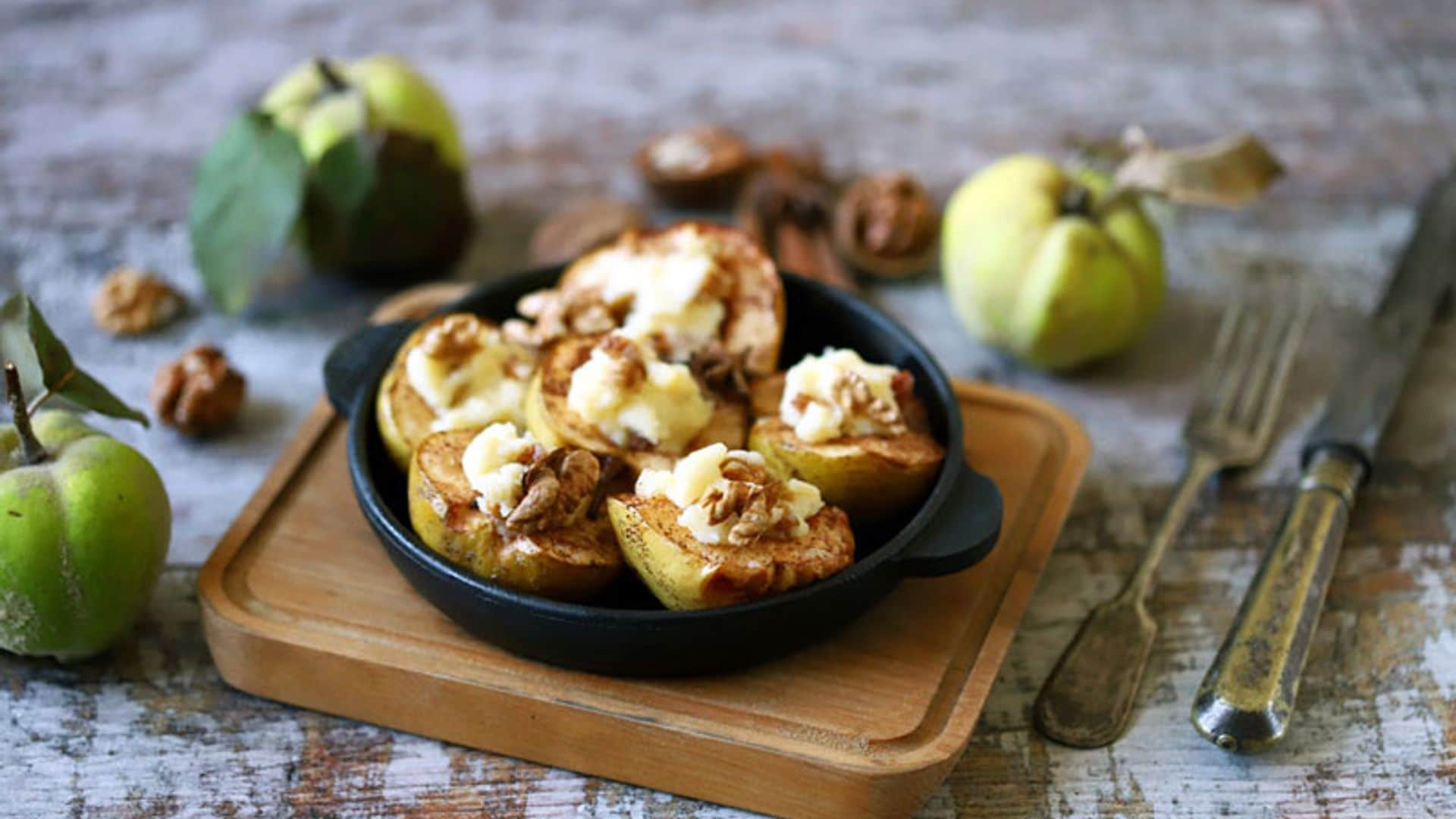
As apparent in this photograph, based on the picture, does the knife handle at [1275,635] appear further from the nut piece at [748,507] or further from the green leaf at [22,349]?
the green leaf at [22,349]

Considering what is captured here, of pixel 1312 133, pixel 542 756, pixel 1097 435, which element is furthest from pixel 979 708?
pixel 1312 133

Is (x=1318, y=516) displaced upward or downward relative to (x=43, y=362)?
downward

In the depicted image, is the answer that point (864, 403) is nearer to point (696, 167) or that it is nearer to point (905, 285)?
point (905, 285)

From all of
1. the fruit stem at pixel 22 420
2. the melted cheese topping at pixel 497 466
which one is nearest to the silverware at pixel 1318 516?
the melted cheese topping at pixel 497 466

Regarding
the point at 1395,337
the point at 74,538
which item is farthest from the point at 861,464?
the point at 1395,337

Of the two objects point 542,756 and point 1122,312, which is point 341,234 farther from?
point 1122,312
